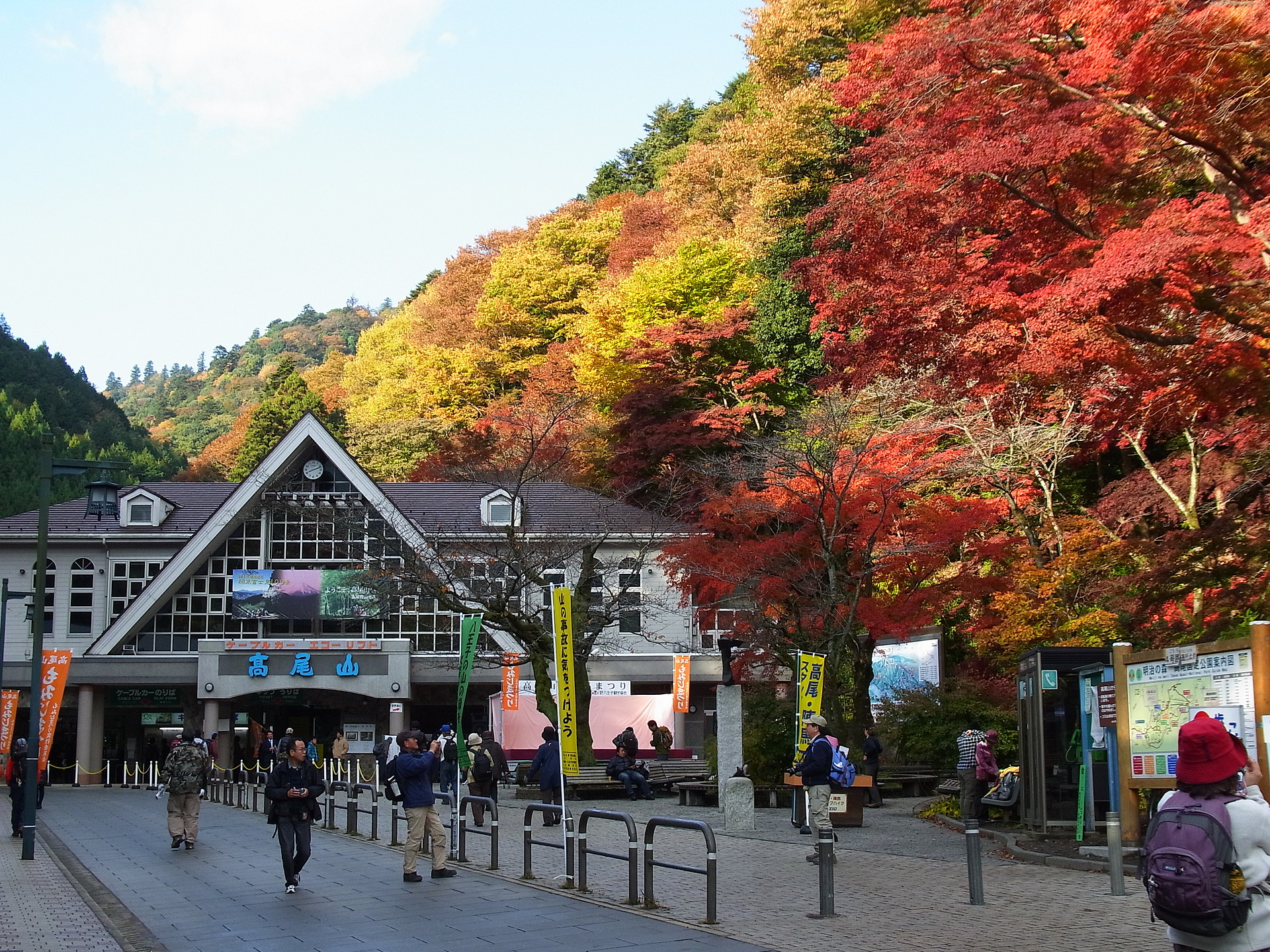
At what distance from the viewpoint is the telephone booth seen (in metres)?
15.1

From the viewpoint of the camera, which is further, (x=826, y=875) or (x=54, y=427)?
(x=54, y=427)

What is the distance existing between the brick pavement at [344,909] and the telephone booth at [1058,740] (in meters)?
6.88

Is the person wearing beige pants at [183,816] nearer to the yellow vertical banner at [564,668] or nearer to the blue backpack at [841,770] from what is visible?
the yellow vertical banner at [564,668]

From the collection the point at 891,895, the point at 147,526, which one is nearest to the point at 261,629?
the point at 147,526

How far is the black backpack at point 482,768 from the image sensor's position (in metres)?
21.0

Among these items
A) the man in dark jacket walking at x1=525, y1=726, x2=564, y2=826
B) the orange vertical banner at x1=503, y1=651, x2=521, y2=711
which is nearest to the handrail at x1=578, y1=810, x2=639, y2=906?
the man in dark jacket walking at x1=525, y1=726, x2=564, y2=826

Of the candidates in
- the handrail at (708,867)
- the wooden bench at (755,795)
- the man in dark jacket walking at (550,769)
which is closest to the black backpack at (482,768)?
the man in dark jacket walking at (550,769)

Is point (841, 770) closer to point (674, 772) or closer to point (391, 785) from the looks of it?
point (391, 785)

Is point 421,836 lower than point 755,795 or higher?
higher

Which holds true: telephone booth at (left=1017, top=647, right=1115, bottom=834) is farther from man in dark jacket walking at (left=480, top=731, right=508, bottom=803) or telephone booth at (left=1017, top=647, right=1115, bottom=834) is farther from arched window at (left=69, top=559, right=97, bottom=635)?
arched window at (left=69, top=559, right=97, bottom=635)

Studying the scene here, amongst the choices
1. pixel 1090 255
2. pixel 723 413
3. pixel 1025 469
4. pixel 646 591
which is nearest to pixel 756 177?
pixel 723 413

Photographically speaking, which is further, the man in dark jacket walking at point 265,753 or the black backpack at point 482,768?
the man in dark jacket walking at point 265,753

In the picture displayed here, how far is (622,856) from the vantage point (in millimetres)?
11812

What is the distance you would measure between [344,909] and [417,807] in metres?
1.97
